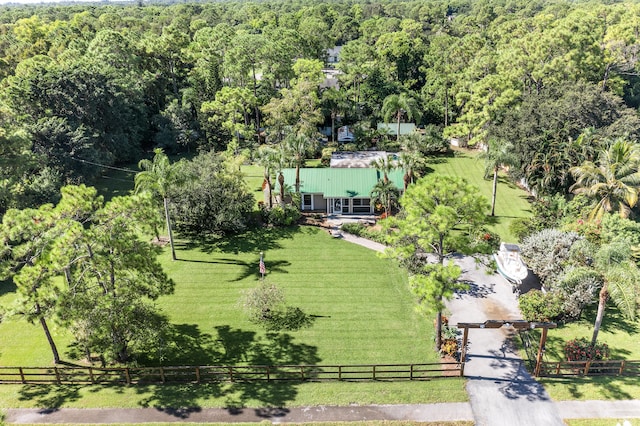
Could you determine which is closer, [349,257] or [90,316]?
[90,316]

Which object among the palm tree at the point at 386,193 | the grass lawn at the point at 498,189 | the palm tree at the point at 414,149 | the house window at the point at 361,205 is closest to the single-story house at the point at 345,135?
the palm tree at the point at 414,149

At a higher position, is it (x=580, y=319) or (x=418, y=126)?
(x=418, y=126)

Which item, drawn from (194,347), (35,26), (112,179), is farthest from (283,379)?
(35,26)

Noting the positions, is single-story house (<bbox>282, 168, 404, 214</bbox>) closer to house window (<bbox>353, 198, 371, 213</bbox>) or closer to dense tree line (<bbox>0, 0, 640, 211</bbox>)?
house window (<bbox>353, 198, 371, 213</bbox>)

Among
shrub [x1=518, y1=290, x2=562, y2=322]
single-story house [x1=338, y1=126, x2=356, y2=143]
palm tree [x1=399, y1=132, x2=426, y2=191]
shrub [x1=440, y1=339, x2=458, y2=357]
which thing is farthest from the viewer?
single-story house [x1=338, y1=126, x2=356, y2=143]

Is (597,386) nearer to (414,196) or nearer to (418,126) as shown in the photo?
(414,196)

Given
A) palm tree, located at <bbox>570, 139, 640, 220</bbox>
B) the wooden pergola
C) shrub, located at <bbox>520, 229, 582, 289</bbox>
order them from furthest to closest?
palm tree, located at <bbox>570, 139, 640, 220</bbox> → shrub, located at <bbox>520, 229, 582, 289</bbox> → the wooden pergola

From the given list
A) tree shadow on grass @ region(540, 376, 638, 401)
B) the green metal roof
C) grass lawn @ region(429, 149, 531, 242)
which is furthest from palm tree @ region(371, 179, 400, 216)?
tree shadow on grass @ region(540, 376, 638, 401)
